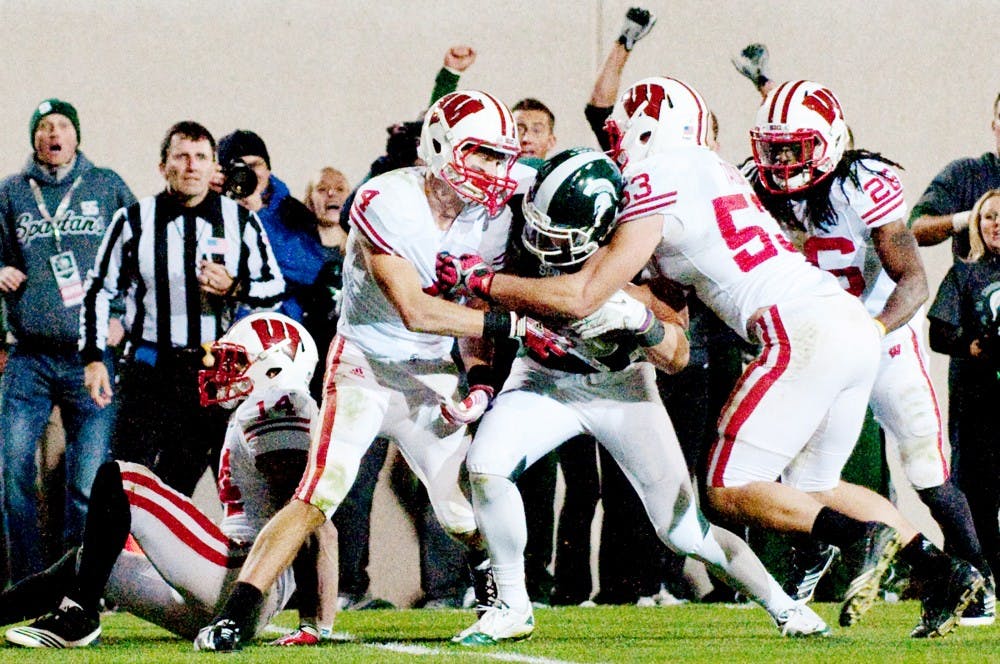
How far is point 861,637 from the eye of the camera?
17.1ft

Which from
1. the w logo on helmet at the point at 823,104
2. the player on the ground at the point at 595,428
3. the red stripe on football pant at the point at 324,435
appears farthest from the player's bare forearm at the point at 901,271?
the red stripe on football pant at the point at 324,435

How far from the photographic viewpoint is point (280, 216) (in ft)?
23.7

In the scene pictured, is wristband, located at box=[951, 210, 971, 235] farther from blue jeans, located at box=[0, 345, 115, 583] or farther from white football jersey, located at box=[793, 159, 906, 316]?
blue jeans, located at box=[0, 345, 115, 583]

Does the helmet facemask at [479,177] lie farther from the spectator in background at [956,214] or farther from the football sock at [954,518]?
the spectator in background at [956,214]

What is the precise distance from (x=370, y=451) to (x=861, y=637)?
2.43 meters

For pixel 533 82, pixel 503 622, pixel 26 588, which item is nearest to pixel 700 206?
pixel 503 622

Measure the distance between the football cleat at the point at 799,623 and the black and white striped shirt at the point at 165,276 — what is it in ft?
7.92

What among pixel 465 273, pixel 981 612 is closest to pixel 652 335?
pixel 465 273

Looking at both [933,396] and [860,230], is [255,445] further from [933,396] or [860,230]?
[933,396]

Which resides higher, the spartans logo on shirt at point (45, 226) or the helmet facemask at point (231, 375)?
the spartans logo on shirt at point (45, 226)

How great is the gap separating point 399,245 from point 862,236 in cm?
171

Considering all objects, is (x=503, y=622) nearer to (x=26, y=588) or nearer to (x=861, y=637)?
(x=861, y=637)

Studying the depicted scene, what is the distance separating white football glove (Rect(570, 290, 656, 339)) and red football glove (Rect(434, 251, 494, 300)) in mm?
276

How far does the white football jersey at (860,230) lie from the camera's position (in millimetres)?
5641
